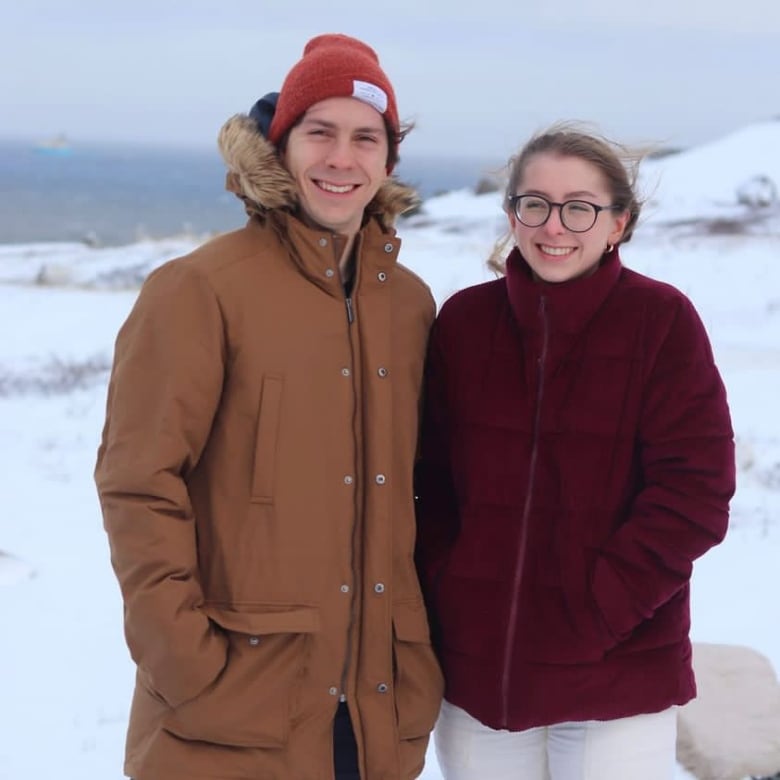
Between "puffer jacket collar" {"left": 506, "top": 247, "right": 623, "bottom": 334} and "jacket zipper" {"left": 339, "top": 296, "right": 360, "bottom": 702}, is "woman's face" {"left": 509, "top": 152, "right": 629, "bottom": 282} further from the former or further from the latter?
"jacket zipper" {"left": 339, "top": 296, "right": 360, "bottom": 702}

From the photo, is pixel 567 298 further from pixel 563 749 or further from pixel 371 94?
pixel 563 749

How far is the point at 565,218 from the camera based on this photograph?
243 centimetres

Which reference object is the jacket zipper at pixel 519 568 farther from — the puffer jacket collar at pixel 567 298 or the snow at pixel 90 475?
the snow at pixel 90 475

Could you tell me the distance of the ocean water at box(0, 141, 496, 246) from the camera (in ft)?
102

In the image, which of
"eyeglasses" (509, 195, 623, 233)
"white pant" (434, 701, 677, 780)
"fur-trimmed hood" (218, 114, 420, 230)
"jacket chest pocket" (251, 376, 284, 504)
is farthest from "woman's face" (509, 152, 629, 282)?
"white pant" (434, 701, 677, 780)

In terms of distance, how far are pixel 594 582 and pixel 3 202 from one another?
48736 millimetres

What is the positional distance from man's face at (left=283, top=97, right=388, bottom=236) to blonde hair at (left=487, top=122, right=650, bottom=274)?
359 millimetres

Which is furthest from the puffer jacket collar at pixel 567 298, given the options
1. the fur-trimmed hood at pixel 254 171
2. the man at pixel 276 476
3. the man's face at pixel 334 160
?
the fur-trimmed hood at pixel 254 171

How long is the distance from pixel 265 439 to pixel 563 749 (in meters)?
0.95

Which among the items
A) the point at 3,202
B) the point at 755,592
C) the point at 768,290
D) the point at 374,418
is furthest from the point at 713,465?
the point at 3,202

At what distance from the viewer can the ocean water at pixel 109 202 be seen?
3106 centimetres

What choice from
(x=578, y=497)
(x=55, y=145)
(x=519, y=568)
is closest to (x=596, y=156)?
(x=578, y=497)

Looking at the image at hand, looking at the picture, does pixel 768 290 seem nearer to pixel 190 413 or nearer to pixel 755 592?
pixel 755 592

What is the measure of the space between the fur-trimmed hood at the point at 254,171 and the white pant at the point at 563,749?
3.93 ft
